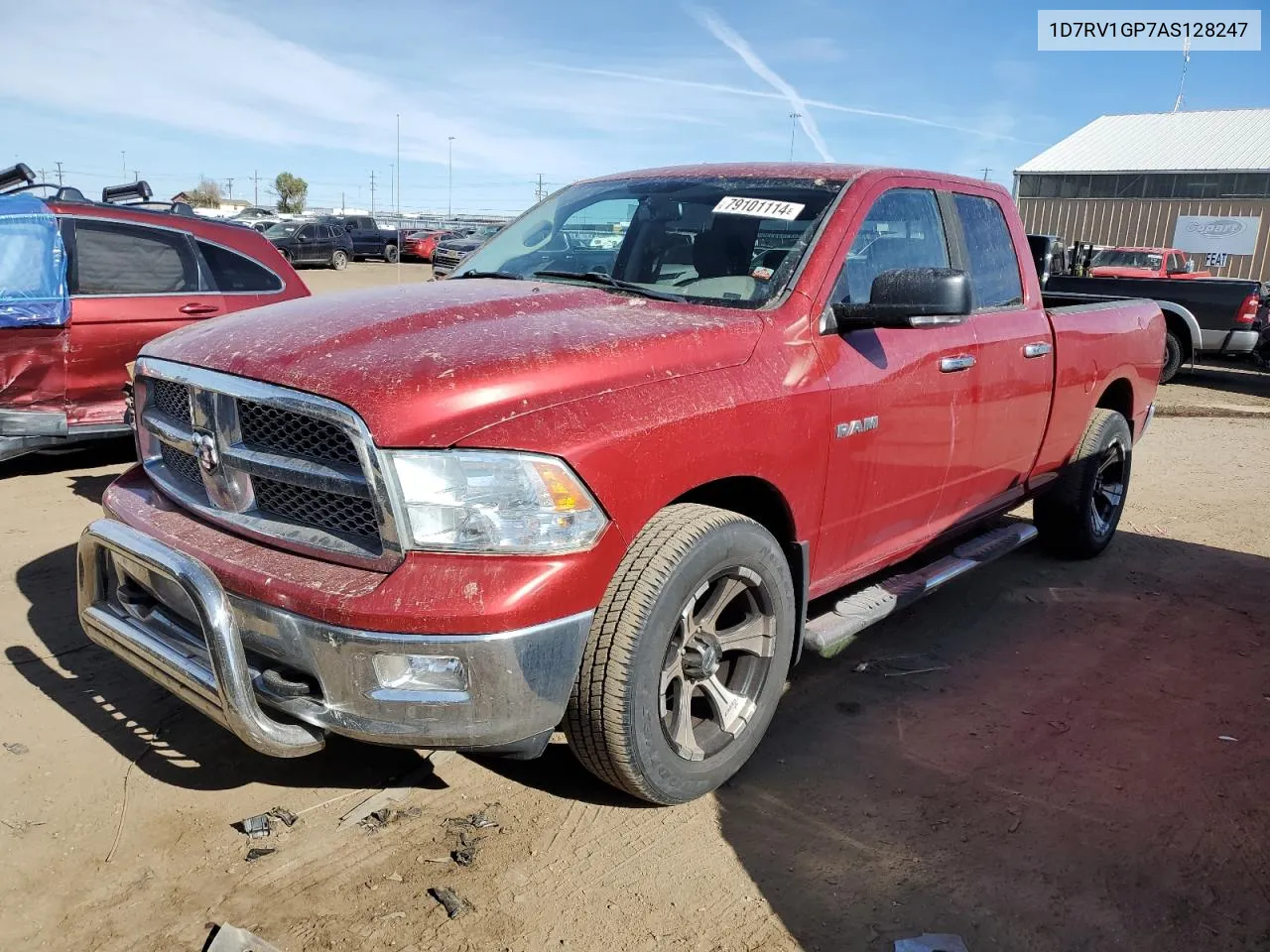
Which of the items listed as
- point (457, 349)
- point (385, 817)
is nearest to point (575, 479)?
point (457, 349)

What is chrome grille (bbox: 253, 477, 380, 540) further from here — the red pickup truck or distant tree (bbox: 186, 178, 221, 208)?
distant tree (bbox: 186, 178, 221, 208)

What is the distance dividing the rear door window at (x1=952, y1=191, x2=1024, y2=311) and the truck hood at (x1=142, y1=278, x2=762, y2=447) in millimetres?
1635

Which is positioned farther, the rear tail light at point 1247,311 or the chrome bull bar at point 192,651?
the rear tail light at point 1247,311

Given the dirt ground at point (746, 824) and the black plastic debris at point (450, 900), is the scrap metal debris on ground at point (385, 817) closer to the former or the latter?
the dirt ground at point (746, 824)

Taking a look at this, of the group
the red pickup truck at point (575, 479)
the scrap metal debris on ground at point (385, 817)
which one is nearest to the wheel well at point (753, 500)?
the red pickup truck at point (575, 479)

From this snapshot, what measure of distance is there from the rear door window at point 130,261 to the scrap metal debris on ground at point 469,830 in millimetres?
5055

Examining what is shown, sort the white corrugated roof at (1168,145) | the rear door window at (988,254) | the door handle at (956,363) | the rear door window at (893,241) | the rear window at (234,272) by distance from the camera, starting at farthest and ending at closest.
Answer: the white corrugated roof at (1168,145) < the rear window at (234,272) < the rear door window at (988,254) < the door handle at (956,363) < the rear door window at (893,241)

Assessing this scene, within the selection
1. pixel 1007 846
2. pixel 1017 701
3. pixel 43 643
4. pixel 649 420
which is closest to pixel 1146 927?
pixel 1007 846

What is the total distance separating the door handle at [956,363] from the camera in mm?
3772

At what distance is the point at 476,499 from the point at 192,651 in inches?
37.2

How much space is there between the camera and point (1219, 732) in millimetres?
3643

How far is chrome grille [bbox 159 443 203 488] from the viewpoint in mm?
2982

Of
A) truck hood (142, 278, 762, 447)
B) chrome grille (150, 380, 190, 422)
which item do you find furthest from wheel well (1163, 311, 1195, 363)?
chrome grille (150, 380, 190, 422)

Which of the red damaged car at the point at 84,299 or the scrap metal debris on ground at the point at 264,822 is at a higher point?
the red damaged car at the point at 84,299
